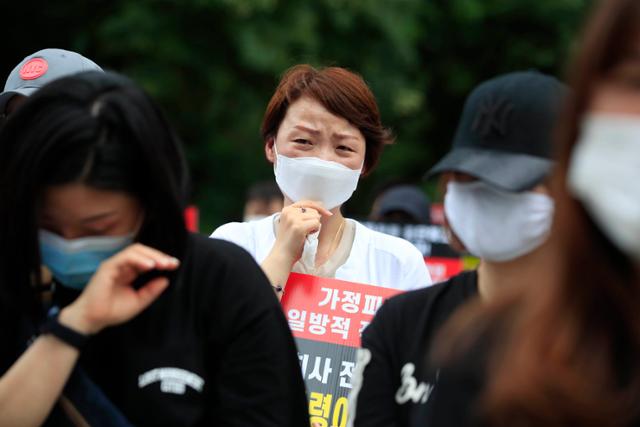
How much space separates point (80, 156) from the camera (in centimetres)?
267

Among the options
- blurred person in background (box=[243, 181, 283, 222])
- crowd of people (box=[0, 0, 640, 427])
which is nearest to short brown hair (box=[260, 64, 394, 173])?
crowd of people (box=[0, 0, 640, 427])

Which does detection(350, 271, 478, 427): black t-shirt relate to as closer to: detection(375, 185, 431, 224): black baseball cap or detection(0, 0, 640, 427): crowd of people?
detection(0, 0, 640, 427): crowd of people

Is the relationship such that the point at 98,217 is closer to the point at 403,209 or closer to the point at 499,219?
the point at 499,219

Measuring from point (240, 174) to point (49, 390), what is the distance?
1460cm

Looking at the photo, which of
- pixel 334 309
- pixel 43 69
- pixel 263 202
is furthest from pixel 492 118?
pixel 263 202

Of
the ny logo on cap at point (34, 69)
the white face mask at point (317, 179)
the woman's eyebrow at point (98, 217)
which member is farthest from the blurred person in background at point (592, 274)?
the ny logo on cap at point (34, 69)

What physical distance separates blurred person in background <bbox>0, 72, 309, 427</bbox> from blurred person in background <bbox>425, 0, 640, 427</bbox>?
839 millimetres

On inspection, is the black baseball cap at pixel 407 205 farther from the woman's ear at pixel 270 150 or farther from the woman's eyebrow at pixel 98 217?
the woman's eyebrow at pixel 98 217

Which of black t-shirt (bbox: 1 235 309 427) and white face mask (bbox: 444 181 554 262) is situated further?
white face mask (bbox: 444 181 554 262)

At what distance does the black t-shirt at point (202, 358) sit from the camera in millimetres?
2680

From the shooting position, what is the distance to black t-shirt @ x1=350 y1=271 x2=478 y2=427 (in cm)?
276

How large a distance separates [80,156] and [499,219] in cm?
98

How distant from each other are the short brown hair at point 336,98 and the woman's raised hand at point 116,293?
6.40 feet

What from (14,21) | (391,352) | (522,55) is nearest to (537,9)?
(522,55)
